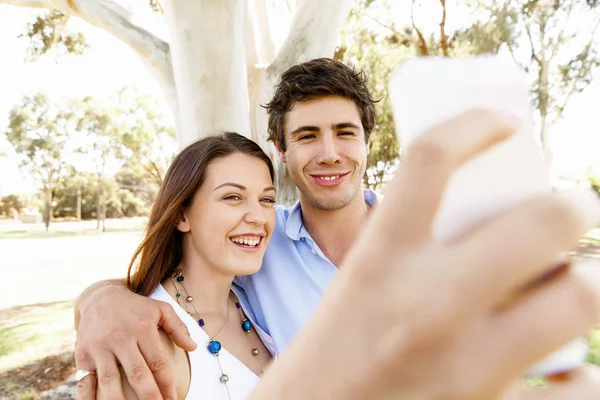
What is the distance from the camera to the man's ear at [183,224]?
1.77 meters

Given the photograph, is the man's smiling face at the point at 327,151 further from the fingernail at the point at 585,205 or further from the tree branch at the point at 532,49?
the tree branch at the point at 532,49

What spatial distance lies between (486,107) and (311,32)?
3280 millimetres

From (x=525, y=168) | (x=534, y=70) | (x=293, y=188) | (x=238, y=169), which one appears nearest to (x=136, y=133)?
(x=534, y=70)

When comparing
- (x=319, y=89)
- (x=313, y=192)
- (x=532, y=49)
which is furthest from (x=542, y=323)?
(x=532, y=49)

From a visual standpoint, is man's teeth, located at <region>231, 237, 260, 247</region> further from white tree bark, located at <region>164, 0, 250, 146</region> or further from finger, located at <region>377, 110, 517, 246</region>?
white tree bark, located at <region>164, 0, 250, 146</region>

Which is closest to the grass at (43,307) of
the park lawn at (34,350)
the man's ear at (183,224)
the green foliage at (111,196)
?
the park lawn at (34,350)

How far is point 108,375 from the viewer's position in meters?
1.13

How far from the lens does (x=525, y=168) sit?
380 millimetres

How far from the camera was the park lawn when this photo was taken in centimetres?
433

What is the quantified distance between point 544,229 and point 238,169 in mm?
1501

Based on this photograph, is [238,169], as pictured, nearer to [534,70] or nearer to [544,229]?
[544,229]

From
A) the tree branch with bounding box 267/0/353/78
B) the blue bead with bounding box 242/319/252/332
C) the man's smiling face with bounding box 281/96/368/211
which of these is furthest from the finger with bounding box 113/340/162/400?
the tree branch with bounding box 267/0/353/78

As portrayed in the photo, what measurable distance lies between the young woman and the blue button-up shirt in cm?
7

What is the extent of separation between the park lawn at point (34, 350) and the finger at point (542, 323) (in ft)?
15.7
